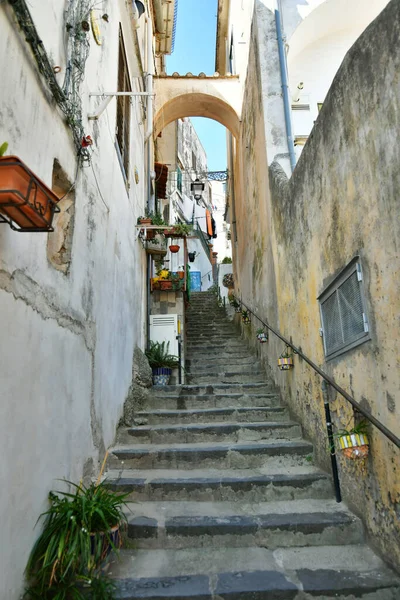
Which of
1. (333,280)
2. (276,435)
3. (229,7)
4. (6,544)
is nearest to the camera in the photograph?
(6,544)

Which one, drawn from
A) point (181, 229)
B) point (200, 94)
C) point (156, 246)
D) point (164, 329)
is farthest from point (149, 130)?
point (164, 329)

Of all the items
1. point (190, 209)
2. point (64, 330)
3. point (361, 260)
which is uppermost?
point (190, 209)

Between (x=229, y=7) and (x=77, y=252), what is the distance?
11.4 m

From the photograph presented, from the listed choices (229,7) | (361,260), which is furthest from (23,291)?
(229,7)

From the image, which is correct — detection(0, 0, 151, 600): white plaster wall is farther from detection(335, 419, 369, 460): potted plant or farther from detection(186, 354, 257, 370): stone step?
detection(186, 354, 257, 370): stone step

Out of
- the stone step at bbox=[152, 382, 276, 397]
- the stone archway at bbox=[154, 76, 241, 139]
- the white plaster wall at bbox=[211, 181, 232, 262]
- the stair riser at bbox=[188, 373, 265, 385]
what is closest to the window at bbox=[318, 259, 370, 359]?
the stone step at bbox=[152, 382, 276, 397]

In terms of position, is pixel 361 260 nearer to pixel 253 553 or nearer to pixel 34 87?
pixel 253 553

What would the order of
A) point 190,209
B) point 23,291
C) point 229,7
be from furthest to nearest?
point 190,209, point 229,7, point 23,291

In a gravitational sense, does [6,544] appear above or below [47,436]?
below

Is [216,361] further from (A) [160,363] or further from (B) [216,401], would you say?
(B) [216,401]

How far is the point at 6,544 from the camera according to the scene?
6.52 ft

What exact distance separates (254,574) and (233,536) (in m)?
0.39

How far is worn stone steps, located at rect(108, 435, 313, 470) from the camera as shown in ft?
12.8

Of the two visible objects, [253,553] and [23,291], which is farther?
[253,553]
